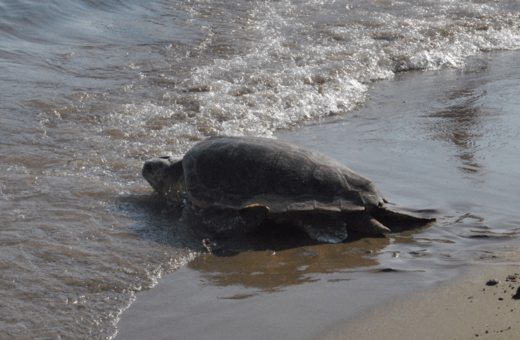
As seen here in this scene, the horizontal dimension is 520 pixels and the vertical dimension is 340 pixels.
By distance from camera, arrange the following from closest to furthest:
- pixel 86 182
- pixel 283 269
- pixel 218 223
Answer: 1. pixel 283 269
2. pixel 218 223
3. pixel 86 182

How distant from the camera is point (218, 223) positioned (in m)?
3.46

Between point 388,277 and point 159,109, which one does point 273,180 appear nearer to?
point 388,277

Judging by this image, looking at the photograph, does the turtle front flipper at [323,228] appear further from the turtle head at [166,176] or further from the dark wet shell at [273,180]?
the turtle head at [166,176]

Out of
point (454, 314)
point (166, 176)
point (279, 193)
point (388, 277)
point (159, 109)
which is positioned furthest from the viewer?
point (159, 109)

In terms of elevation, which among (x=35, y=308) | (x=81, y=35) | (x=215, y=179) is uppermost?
(x=81, y=35)

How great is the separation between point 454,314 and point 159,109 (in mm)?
5019

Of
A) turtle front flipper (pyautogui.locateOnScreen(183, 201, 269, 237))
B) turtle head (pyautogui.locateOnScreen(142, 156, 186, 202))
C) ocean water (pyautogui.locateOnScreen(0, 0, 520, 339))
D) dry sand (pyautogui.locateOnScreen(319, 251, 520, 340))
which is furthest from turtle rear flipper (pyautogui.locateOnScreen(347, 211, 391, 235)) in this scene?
turtle head (pyautogui.locateOnScreen(142, 156, 186, 202))

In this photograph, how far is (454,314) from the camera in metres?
2.28

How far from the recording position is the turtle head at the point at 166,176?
395 cm

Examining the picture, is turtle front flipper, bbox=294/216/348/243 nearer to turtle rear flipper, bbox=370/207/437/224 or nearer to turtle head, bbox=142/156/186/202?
turtle rear flipper, bbox=370/207/437/224

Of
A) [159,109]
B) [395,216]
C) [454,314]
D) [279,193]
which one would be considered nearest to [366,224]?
[395,216]

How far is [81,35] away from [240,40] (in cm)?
332

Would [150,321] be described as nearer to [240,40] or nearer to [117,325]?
[117,325]

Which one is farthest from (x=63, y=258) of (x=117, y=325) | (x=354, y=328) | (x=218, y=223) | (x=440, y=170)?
(x=440, y=170)
